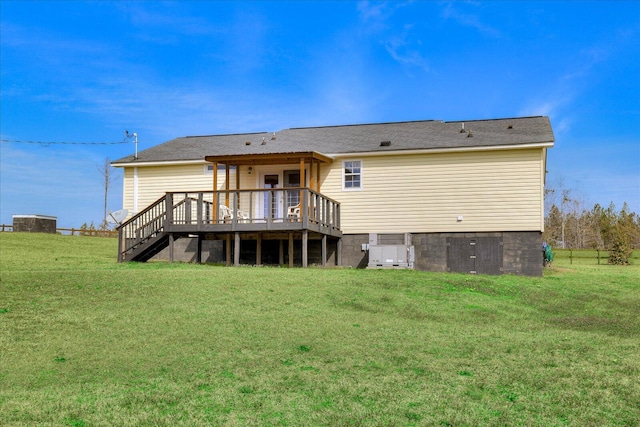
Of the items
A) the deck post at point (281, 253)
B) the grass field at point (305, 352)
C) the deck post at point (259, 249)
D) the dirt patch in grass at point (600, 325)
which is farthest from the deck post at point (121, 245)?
the dirt patch in grass at point (600, 325)

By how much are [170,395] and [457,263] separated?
15457mm

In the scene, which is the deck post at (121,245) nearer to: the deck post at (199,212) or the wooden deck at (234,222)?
the wooden deck at (234,222)

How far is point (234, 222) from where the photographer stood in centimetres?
2020

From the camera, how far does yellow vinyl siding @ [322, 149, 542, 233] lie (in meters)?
20.9

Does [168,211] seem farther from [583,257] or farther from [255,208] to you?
[583,257]

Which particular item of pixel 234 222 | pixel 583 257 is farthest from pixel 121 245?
pixel 583 257

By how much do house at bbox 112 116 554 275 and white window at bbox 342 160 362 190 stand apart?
0.12 ft

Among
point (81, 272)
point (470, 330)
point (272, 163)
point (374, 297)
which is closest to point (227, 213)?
point (272, 163)

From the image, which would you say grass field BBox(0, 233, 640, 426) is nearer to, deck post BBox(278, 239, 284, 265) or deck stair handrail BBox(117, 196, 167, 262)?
deck stair handrail BBox(117, 196, 167, 262)

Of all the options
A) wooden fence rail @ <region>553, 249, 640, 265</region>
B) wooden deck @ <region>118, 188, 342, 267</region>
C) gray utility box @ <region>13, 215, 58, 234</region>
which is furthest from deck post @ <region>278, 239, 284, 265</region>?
wooden fence rail @ <region>553, 249, 640, 265</region>

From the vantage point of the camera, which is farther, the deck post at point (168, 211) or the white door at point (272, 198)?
the white door at point (272, 198)

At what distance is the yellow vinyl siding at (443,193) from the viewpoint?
20.9m

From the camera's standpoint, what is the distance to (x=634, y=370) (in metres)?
8.50

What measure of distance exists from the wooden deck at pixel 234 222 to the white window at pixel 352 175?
880mm
